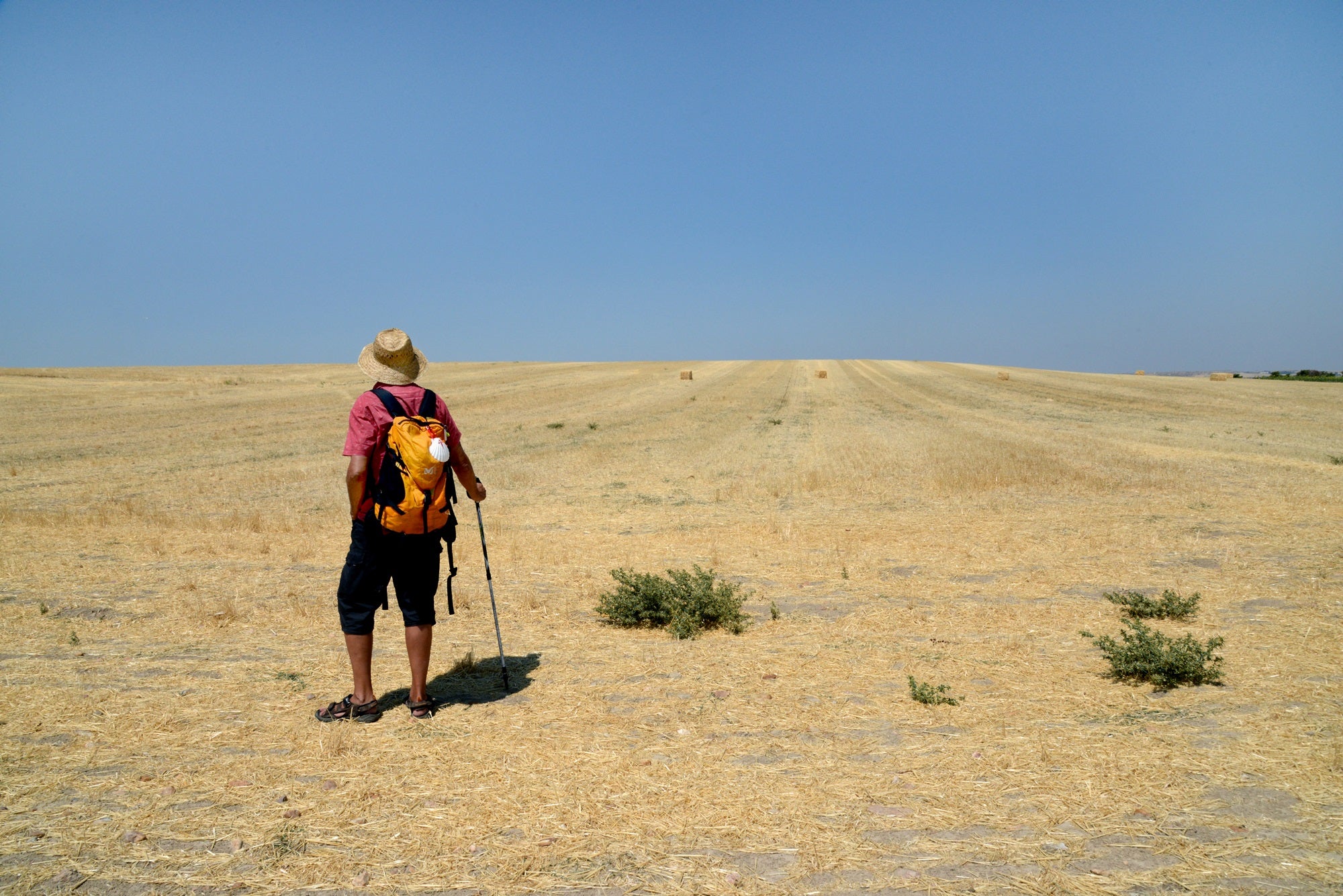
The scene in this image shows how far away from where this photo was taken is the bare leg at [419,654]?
5.10 m

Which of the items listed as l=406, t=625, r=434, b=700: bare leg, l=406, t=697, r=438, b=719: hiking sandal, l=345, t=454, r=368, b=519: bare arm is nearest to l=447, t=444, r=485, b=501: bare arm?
l=345, t=454, r=368, b=519: bare arm

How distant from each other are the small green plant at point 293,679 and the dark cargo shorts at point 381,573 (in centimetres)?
83

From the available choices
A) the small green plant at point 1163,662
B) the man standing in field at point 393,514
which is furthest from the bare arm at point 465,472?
the small green plant at point 1163,662

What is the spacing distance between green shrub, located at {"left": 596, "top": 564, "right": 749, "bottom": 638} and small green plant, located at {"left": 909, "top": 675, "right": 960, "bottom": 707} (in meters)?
1.94

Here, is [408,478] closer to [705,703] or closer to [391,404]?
[391,404]

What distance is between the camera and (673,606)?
715 cm

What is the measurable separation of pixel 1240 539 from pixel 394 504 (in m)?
9.92

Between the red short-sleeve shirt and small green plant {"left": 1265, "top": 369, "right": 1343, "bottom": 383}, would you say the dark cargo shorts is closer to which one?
the red short-sleeve shirt

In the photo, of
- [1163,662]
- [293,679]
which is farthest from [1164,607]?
[293,679]

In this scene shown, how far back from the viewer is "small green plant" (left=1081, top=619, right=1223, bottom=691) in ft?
17.9

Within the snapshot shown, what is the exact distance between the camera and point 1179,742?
4.56 metres

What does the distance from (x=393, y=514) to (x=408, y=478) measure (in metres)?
0.23

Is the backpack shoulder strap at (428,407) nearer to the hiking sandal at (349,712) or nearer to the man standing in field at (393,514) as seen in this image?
the man standing in field at (393,514)

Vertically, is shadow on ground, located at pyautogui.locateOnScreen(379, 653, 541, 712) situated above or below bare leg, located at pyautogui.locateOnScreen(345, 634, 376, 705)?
below
